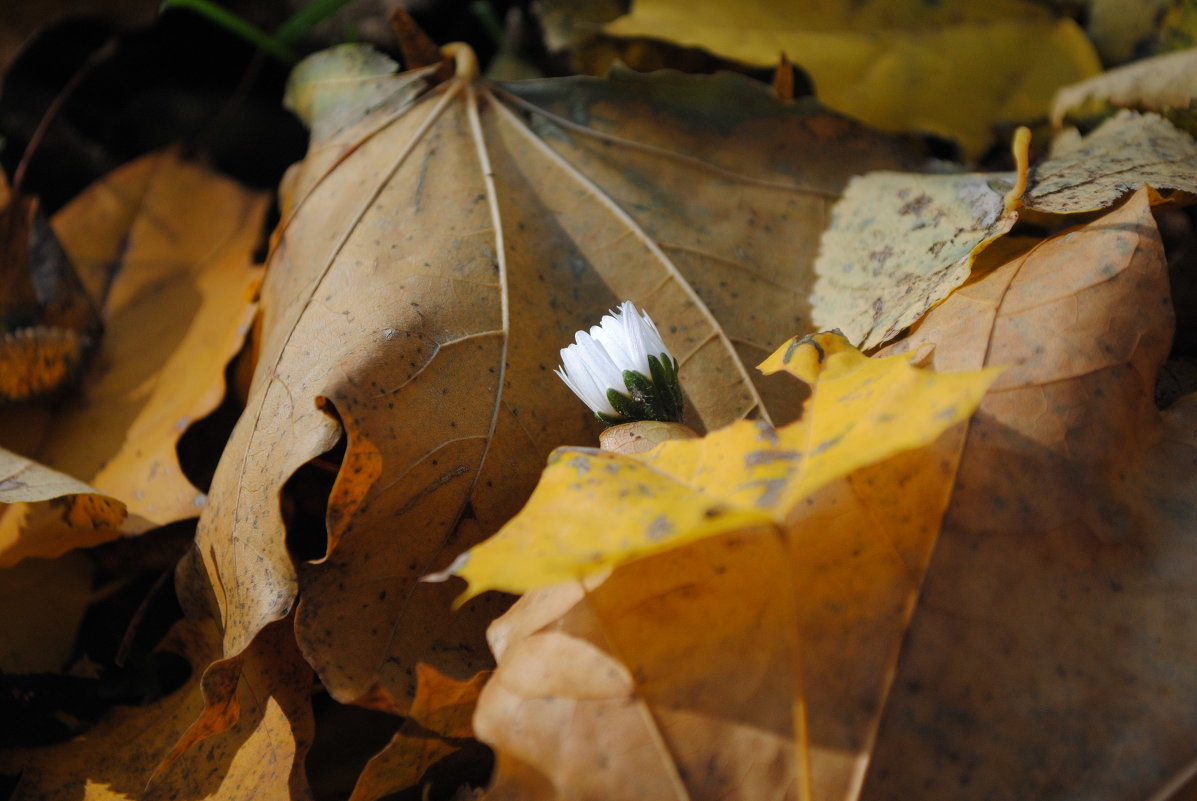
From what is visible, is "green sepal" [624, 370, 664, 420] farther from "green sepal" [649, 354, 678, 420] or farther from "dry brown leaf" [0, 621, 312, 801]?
"dry brown leaf" [0, 621, 312, 801]

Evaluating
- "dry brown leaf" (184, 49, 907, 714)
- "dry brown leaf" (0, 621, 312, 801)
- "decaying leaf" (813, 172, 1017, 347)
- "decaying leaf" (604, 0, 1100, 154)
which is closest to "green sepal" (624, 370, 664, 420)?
A: "dry brown leaf" (184, 49, 907, 714)

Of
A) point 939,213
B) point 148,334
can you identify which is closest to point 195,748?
point 148,334

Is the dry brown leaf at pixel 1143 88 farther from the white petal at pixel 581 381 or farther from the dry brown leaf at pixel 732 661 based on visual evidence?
the white petal at pixel 581 381

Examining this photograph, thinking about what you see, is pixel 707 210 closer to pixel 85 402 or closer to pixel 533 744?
pixel 533 744

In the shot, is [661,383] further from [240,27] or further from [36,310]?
[240,27]

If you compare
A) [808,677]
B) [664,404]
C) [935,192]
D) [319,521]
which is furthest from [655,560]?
[935,192]

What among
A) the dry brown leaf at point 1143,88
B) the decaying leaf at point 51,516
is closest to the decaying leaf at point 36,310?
the decaying leaf at point 51,516
